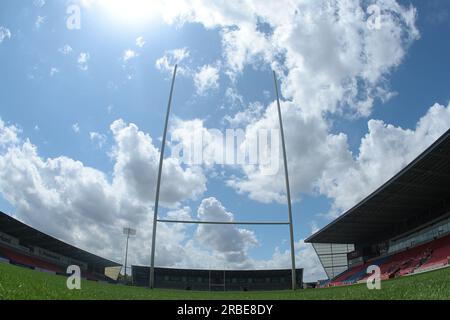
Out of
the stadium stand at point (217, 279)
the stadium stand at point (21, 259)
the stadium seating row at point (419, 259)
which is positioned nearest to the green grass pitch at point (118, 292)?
the stadium seating row at point (419, 259)

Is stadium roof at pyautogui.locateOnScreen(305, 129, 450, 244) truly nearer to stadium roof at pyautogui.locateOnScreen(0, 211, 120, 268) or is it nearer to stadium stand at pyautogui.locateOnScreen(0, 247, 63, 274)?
stadium stand at pyautogui.locateOnScreen(0, 247, 63, 274)

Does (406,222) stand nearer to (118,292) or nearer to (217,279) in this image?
(217,279)

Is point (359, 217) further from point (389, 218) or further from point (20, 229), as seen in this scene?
point (20, 229)

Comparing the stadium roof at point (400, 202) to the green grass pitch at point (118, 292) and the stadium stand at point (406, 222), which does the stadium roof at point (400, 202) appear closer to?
the stadium stand at point (406, 222)

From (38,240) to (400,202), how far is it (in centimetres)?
4713

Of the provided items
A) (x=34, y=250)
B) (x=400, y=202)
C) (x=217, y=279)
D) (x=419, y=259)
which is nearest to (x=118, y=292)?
(x=419, y=259)

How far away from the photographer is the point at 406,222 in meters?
42.9

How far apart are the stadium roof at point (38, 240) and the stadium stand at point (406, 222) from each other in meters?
36.8

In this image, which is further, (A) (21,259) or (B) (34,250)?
(B) (34,250)

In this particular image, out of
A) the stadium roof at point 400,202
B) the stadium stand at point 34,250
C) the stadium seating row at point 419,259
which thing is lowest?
the stadium seating row at point 419,259

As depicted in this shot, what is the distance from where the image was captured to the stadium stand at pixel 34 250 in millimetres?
39969

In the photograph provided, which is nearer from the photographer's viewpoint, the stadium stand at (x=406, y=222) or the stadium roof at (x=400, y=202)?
the stadium roof at (x=400, y=202)

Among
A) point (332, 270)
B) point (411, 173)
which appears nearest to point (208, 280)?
point (332, 270)

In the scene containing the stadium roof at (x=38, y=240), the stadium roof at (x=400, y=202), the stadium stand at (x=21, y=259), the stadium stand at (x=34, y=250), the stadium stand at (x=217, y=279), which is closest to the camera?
the stadium roof at (x=400, y=202)
